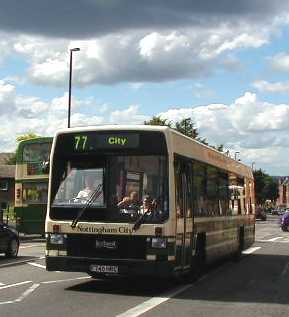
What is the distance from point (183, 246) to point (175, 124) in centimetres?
6183

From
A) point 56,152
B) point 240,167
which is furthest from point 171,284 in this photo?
point 240,167

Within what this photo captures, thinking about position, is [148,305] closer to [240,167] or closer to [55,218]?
[55,218]

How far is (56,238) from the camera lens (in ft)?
40.2

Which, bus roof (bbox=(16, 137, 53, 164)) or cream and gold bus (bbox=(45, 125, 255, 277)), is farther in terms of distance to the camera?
bus roof (bbox=(16, 137, 53, 164))

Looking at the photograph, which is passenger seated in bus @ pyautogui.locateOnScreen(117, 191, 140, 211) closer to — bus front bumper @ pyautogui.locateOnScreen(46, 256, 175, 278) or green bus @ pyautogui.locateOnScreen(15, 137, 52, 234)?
bus front bumper @ pyautogui.locateOnScreen(46, 256, 175, 278)

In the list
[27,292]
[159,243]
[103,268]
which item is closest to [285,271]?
[159,243]

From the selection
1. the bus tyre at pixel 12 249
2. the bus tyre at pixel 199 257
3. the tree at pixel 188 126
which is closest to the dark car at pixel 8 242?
the bus tyre at pixel 12 249

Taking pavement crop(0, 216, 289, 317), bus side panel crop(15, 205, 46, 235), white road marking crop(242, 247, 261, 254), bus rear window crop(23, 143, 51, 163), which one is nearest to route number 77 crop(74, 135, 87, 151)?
pavement crop(0, 216, 289, 317)

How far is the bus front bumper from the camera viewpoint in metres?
11.7

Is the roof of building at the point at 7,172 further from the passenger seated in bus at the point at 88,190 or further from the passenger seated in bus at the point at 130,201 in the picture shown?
the passenger seated in bus at the point at 130,201

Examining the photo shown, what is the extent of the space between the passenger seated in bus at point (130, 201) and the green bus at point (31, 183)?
642 inches

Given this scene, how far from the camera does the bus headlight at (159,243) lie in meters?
11.7

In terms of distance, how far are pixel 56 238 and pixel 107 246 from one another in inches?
37.4

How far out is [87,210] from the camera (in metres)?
12.1
